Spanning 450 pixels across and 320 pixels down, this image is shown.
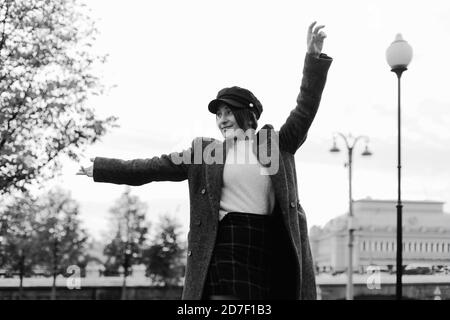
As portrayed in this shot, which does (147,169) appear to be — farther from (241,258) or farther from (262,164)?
(241,258)

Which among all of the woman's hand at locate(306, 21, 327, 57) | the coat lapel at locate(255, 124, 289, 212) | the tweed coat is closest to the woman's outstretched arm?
the tweed coat

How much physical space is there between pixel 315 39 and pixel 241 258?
48.9 inches

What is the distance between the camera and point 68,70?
52.6 feet

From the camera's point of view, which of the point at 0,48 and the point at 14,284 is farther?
the point at 14,284

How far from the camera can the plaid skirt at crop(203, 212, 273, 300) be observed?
11.2 ft

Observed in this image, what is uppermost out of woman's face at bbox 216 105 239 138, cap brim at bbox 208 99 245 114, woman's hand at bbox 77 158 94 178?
cap brim at bbox 208 99 245 114

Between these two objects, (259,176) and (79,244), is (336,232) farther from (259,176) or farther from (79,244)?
(259,176)

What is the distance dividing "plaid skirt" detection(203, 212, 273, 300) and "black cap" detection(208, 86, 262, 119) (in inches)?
24.1

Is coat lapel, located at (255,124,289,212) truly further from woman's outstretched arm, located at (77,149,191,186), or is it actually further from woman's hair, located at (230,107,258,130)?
woman's outstretched arm, located at (77,149,191,186)

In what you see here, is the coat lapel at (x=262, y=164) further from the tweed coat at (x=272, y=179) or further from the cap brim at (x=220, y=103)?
the cap brim at (x=220, y=103)

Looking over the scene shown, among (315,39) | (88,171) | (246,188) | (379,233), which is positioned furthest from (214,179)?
(379,233)

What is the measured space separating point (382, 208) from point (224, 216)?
73777mm
